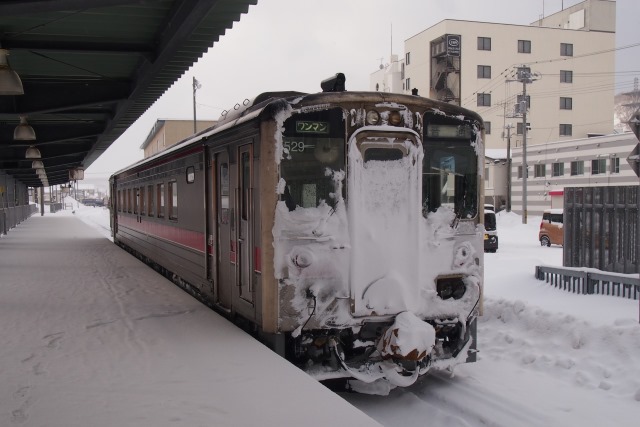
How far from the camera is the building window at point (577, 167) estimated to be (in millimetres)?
41156

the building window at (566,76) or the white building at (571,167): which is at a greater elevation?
the building window at (566,76)

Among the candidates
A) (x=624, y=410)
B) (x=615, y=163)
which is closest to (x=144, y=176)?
(x=624, y=410)

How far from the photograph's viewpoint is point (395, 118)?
6.31 m

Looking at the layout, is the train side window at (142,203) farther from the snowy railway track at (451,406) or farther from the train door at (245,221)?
the snowy railway track at (451,406)

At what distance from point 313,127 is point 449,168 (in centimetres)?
157

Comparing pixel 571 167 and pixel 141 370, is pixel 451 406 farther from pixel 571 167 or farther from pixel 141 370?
pixel 571 167

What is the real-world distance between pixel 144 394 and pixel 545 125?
56129 millimetres

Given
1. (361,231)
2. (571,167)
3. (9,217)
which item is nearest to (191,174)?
(361,231)

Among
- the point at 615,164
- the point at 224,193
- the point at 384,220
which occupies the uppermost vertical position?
the point at 615,164

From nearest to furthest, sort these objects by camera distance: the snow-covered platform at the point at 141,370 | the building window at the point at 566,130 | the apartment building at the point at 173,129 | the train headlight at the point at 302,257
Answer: the snow-covered platform at the point at 141,370, the train headlight at the point at 302,257, the apartment building at the point at 173,129, the building window at the point at 566,130

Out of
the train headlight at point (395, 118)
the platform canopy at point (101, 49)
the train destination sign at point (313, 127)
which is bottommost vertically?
the train destination sign at point (313, 127)

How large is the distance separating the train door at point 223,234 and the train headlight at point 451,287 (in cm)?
236

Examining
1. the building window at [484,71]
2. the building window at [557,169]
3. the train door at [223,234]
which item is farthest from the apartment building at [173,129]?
the train door at [223,234]

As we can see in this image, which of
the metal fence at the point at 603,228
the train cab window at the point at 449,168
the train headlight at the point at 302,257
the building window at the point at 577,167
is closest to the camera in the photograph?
the train headlight at the point at 302,257
